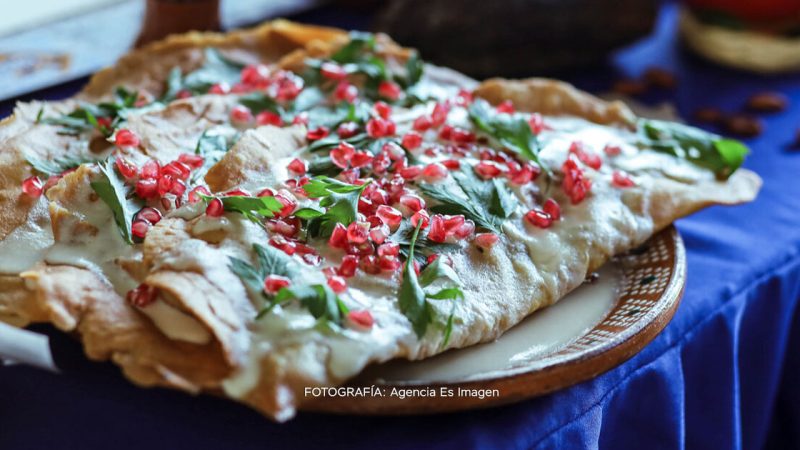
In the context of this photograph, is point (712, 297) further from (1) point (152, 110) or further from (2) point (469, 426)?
(1) point (152, 110)

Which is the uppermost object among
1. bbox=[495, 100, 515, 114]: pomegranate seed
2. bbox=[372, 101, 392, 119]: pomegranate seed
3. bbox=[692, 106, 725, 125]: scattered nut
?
bbox=[372, 101, 392, 119]: pomegranate seed

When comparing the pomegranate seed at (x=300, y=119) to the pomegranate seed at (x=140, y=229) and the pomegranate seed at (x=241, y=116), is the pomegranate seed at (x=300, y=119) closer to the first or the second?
the pomegranate seed at (x=241, y=116)

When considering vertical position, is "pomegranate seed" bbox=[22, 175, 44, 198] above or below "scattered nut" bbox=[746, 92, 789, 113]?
above

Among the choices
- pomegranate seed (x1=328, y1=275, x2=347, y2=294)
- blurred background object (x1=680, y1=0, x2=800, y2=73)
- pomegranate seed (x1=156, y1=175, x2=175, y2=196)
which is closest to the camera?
pomegranate seed (x1=328, y1=275, x2=347, y2=294)

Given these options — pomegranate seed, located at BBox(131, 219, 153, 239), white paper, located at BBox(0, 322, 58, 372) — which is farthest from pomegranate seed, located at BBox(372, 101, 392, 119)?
white paper, located at BBox(0, 322, 58, 372)

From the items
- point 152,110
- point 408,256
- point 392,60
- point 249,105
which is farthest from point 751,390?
point 152,110

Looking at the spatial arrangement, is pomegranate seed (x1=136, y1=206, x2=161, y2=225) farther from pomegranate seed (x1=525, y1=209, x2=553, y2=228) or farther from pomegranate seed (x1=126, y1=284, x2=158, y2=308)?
pomegranate seed (x1=525, y1=209, x2=553, y2=228)
